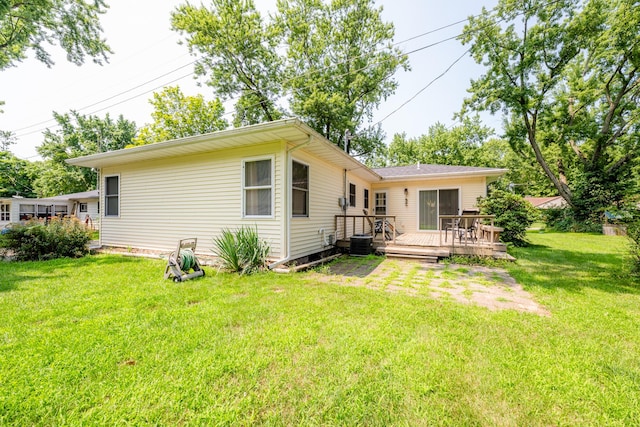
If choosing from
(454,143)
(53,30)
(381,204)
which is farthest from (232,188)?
(454,143)

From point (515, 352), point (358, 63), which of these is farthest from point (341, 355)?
point (358, 63)

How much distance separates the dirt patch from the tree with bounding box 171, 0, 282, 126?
14.9 meters

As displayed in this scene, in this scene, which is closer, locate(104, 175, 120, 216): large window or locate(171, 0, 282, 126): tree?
locate(104, 175, 120, 216): large window

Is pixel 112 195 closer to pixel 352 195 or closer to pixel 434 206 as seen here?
pixel 352 195

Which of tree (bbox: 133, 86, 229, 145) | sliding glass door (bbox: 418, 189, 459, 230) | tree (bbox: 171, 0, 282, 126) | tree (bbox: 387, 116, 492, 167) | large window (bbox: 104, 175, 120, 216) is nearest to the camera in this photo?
large window (bbox: 104, 175, 120, 216)

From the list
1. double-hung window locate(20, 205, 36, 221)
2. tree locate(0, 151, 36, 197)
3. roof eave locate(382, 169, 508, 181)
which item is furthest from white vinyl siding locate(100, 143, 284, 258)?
tree locate(0, 151, 36, 197)

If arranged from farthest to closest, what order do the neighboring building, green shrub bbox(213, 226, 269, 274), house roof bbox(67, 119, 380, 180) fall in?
the neighboring building < green shrub bbox(213, 226, 269, 274) < house roof bbox(67, 119, 380, 180)

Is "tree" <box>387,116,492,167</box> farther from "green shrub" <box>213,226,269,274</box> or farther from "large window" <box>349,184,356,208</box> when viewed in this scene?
"green shrub" <box>213,226,269,274</box>

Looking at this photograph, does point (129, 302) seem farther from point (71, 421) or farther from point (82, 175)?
point (82, 175)

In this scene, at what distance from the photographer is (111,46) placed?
472 inches

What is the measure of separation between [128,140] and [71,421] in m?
29.8

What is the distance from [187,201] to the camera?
6504mm

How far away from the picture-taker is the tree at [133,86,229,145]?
65.3 ft

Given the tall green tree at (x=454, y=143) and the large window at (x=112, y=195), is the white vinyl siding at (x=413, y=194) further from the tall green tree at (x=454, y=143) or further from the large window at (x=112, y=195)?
the tall green tree at (x=454, y=143)
